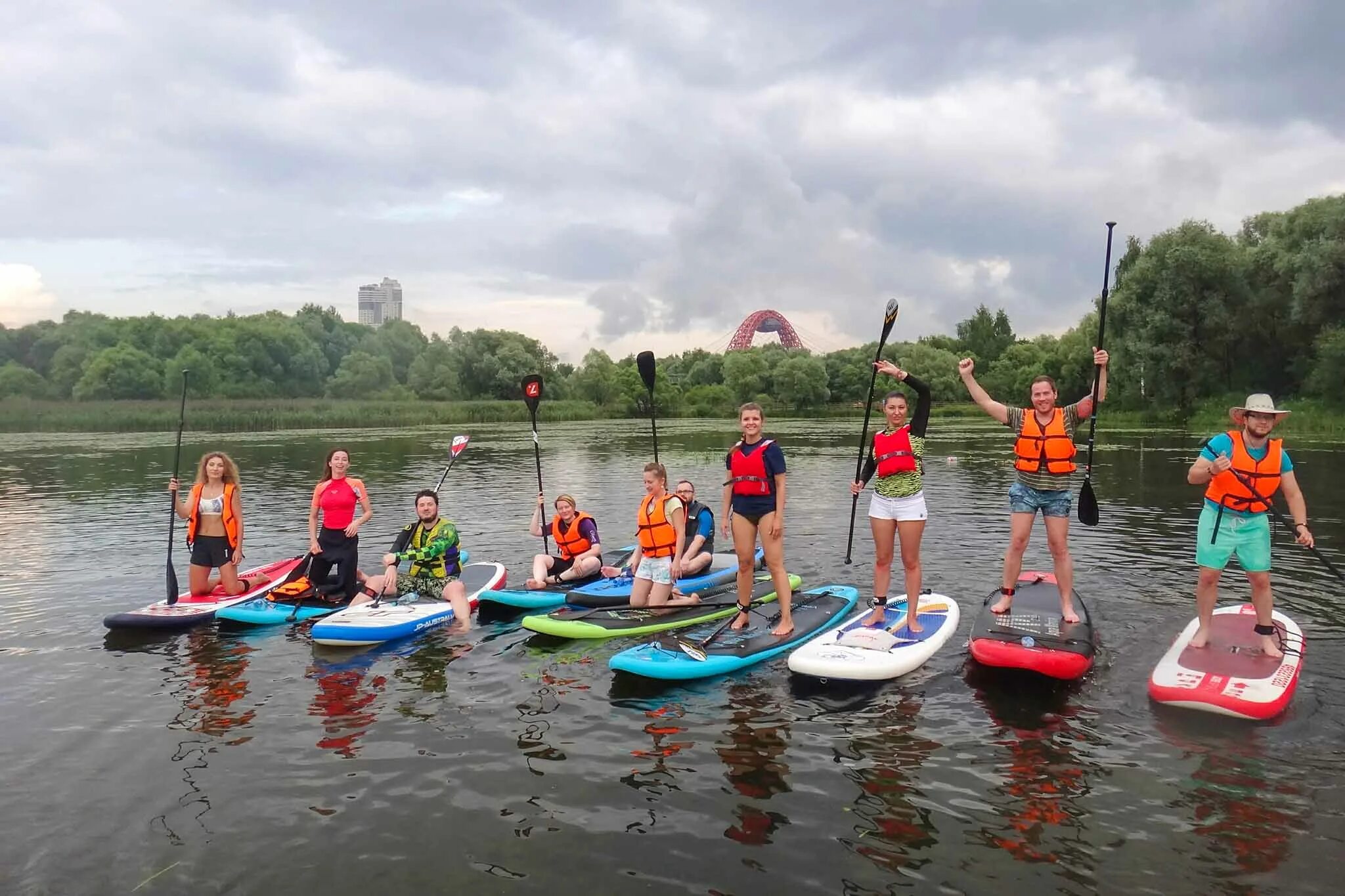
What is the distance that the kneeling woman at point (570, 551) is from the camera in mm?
9672

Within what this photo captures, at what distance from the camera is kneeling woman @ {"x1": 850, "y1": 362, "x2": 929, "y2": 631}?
22.9 feet

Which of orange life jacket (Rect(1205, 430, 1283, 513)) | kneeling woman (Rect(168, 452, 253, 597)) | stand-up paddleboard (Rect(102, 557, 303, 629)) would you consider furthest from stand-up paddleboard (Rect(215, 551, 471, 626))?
orange life jacket (Rect(1205, 430, 1283, 513))

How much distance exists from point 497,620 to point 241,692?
2.66m

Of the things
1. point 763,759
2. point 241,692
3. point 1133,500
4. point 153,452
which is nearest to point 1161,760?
point 763,759

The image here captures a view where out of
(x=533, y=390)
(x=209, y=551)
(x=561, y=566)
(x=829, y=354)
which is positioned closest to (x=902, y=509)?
(x=561, y=566)

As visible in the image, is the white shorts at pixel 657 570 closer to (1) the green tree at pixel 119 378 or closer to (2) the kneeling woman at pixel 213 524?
(2) the kneeling woman at pixel 213 524

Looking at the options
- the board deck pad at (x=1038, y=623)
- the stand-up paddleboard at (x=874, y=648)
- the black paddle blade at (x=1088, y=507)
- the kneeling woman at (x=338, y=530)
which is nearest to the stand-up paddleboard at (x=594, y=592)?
the kneeling woman at (x=338, y=530)

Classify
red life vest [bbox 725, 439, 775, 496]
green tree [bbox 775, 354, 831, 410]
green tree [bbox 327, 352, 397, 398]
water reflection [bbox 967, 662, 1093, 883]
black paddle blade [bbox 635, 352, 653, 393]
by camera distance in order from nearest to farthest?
water reflection [bbox 967, 662, 1093, 883], red life vest [bbox 725, 439, 775, 496], black paddle blade [bbox 635, 352, 653, 393], green tree [bbox 327, 352, 397, 398], green tree [bbox 775, 354, 831, 410]

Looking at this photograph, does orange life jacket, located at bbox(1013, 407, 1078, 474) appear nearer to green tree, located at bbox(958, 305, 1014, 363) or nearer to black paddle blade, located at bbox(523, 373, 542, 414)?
black paddle blade, located at bbox(523, 373, 542, 414)

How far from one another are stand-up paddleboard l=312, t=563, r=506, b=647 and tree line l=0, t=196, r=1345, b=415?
1498 inches

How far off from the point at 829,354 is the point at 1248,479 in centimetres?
8690

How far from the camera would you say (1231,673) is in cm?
620

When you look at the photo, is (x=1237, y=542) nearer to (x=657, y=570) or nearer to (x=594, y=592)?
(x=657, y=570)

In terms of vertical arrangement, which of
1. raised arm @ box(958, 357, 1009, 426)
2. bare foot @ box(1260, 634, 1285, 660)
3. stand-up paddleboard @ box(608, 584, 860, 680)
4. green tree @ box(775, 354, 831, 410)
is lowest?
stand-up paddleboard @ box(608, 584, 860, 680)
